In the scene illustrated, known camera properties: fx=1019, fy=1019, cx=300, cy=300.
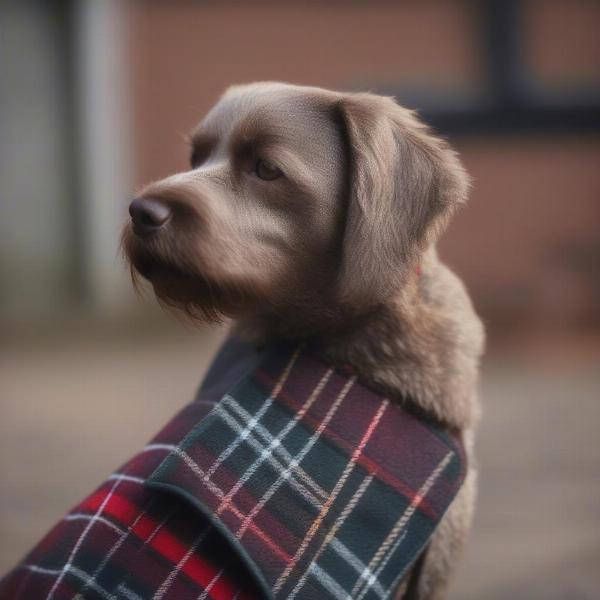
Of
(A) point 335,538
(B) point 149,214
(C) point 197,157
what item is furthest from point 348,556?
(C) point 197,157

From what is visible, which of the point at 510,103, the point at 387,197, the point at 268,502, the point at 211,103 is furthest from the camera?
the point at 211,103

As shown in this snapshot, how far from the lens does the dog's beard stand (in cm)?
198

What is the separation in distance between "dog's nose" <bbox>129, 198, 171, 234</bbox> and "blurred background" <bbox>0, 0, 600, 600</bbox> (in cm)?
476

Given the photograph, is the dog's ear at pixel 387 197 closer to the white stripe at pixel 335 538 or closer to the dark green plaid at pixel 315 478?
the dark green plaid at pixel 315 478

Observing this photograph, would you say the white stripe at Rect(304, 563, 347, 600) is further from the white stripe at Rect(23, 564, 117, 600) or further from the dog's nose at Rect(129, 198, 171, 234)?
the dog's nose at Rect(129, 198, 171, 234)

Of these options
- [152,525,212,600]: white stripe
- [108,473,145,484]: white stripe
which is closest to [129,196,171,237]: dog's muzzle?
[108,473,145,484]: white stripe

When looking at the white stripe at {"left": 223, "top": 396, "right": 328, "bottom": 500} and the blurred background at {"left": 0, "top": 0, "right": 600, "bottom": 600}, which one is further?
the blurred background at {"left": 0, "top": 0, "right": 600, "bottom": 600}

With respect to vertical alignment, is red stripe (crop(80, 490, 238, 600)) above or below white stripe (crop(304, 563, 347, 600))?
above

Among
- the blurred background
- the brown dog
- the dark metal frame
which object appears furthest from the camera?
the dark metal frame

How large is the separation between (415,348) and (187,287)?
489 millimetres

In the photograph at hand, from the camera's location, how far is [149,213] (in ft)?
6.34

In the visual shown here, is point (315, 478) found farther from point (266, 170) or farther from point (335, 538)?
point (266, 170)

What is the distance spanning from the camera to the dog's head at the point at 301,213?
6.47 feet

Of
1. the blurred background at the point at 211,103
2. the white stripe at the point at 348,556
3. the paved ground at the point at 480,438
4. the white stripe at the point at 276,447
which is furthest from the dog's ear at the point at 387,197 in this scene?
the blurred background at the point at 211,103
